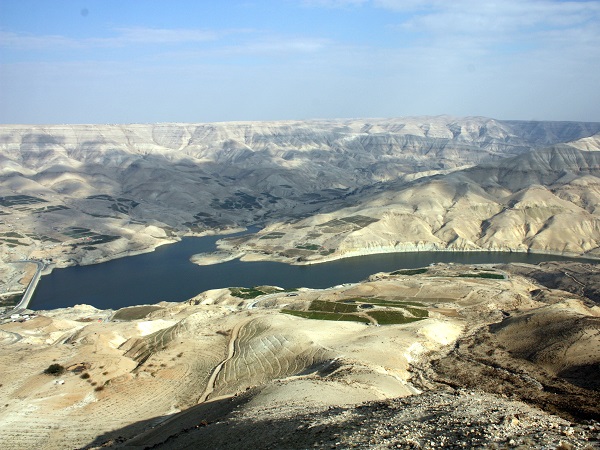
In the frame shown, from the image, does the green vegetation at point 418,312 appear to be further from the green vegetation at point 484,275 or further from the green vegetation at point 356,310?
the green vegetation at point 484,275

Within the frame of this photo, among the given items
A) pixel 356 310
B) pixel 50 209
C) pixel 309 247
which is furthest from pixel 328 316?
pixel 50 209

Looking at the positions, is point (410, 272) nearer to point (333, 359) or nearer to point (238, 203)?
point (333, 359)

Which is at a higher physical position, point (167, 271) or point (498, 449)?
point (498, 449)

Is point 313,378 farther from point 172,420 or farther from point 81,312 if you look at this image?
point 81,312

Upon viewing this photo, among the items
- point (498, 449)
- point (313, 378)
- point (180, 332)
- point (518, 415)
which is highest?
point (498, 449)

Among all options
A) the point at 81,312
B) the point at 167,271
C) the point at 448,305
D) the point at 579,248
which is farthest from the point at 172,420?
the point at 579,248

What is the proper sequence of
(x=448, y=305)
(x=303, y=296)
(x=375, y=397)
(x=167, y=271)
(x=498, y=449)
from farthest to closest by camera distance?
(x=167, y=271) < (x=303, y=296) < (x=448, y=305) < (x=375, y=397) < (x=498, y=449)

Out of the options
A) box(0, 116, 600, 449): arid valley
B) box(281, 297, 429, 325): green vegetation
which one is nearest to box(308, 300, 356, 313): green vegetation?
box(281, 297, 429, 325): green vegetation

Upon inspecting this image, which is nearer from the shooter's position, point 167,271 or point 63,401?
point 63,401
